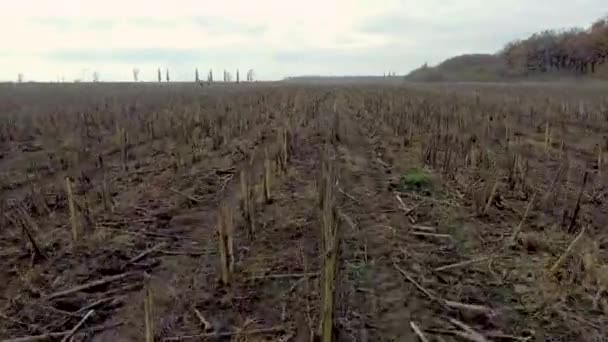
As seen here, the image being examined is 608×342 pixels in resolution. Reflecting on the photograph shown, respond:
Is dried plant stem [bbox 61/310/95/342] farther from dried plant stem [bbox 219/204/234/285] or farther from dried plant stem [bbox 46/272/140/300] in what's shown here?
dried plant stem [bbox 219/204/234/285]

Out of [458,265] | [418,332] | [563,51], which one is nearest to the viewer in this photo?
[418,332]

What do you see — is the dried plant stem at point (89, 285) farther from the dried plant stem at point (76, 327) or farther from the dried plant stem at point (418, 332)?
the dried plant stem at point (418, 332)

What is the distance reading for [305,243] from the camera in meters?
5.77

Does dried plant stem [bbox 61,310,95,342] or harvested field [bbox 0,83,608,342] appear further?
harvested field [bbox 0,83,608,342]

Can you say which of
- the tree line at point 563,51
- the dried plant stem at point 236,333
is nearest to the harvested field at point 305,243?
the dried plant stem at point 236,333

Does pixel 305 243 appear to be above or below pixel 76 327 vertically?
above

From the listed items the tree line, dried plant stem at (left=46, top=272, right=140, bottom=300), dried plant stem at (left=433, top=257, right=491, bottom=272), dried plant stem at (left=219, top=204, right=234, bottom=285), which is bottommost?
dried plant stem at (left=46, top=272, right=140, bottom=300)

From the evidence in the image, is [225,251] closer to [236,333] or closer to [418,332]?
[236,333]

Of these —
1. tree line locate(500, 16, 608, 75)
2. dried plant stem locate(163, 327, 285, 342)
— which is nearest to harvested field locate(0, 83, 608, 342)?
dried plant stem locate(163, 327, 285, 342)

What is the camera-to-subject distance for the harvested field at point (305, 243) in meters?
4.26

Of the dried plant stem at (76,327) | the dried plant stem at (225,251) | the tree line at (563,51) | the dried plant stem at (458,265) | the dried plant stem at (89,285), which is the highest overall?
the tree line at (563,51)

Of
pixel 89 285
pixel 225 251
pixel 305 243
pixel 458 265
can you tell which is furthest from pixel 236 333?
pixel 458 265

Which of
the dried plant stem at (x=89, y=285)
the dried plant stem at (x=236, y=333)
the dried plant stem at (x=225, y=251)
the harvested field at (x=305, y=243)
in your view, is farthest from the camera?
the dried plant stem at (x=225, y=251)

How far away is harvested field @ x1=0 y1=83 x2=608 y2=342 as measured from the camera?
4258 mm
